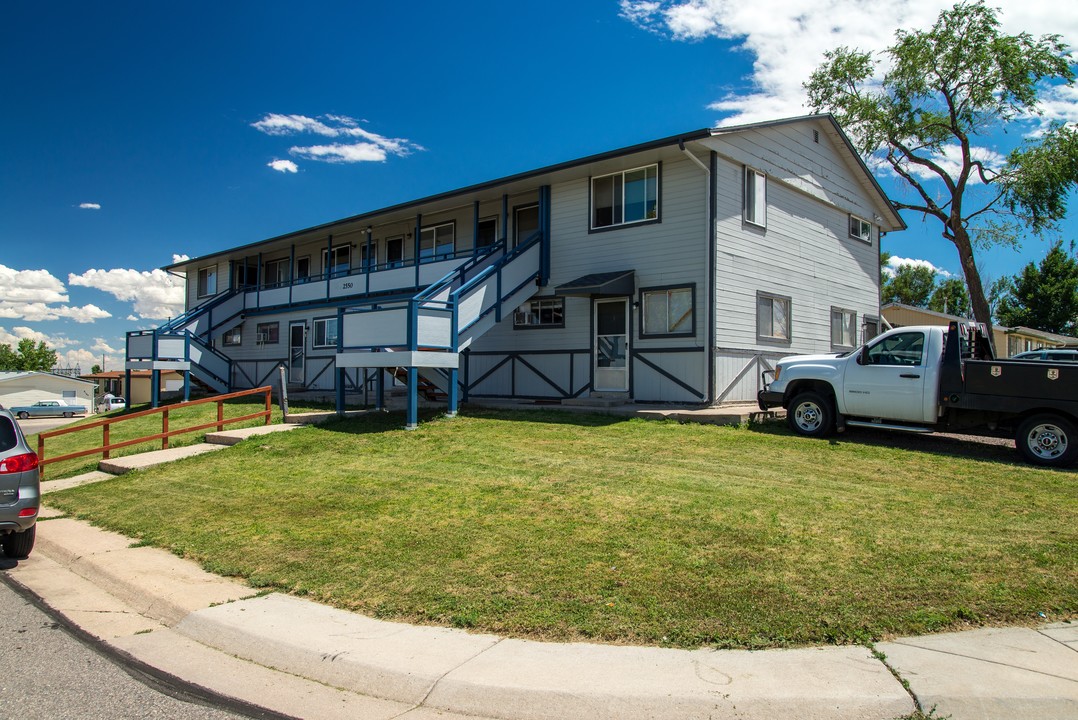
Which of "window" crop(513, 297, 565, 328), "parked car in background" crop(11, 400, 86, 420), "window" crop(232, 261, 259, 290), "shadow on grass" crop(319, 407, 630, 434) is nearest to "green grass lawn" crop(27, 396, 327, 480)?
"shadow on grass" crop(319, 407, 630, 434)

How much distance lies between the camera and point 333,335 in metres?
25.3

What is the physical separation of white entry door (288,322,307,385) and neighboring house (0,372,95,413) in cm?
5808

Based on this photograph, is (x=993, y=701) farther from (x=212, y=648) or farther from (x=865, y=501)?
(x=212, y=648)

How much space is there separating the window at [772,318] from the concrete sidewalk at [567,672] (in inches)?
509

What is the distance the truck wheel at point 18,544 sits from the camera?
→ 727 centimetres

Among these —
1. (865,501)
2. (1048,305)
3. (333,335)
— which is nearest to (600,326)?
(865,501)

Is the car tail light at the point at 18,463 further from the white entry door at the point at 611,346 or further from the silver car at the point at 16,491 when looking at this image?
the white entry door at the point at 611,346

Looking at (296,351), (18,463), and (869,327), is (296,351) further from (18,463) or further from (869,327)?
(869,327)

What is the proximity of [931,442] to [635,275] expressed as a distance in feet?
23.9

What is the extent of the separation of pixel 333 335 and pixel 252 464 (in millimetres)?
14672

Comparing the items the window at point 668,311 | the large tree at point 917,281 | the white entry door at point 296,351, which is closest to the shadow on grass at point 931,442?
the window at point 668,311

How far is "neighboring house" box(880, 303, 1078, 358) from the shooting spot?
3831 centimetres

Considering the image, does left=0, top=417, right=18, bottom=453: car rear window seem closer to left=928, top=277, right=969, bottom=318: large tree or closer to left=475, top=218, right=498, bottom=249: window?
left=475, top=218, right=498, bottom=249: window

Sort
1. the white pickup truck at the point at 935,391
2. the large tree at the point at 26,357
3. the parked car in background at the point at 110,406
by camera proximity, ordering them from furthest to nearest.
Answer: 1. the large tree at the point at 26,357
2. the parked car in background at the point at 110,406
3. the white pickup truck at the point at 935,391
